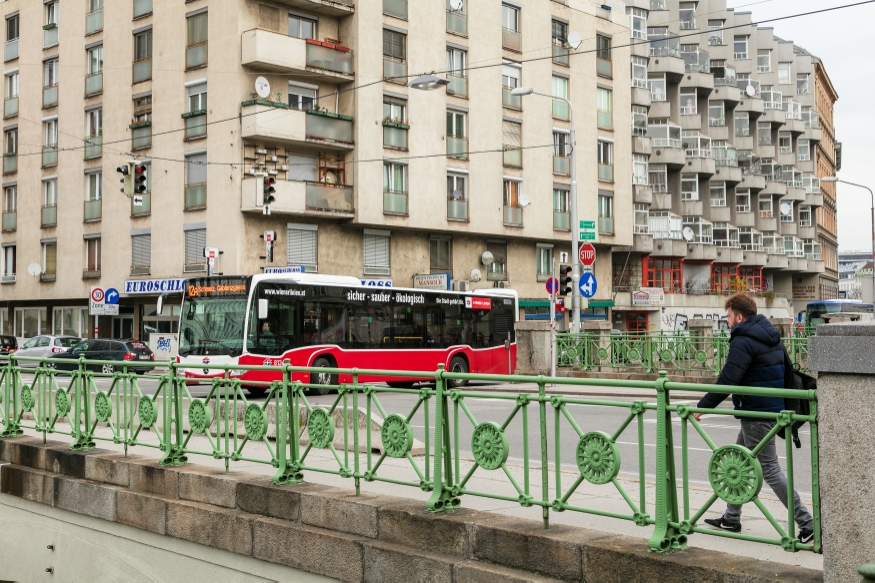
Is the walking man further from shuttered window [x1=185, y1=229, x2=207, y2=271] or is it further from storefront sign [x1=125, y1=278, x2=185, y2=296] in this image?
storefront sign [x1=125, y1=278, x2=185, y2=296]

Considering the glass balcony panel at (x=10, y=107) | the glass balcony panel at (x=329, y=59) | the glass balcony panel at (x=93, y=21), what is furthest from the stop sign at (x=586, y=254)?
the glass balcony panel at (x=10, y=107)

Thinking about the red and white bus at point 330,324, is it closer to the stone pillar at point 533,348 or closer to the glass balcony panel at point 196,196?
the stone pillar at point 533,348

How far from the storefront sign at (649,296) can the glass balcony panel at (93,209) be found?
29.3 metres

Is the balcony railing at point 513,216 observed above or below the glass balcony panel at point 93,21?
below

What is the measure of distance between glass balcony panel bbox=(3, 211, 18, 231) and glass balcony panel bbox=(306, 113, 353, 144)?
18850mm

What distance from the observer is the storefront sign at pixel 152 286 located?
1542 inches

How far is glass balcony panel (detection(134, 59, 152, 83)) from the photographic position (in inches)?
1630

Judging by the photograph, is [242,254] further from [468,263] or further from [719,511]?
[719,511]

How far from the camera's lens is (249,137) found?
37.2m

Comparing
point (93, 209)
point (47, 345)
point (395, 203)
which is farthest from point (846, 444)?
point (93, 209)

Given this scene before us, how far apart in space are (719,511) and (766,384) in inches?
44.4

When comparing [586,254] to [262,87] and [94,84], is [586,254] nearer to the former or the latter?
[262,87]

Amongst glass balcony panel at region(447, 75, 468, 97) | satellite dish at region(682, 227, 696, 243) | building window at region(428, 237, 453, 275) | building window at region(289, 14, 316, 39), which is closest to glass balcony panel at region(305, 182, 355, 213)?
building window at region(428, 237, 453, 275)

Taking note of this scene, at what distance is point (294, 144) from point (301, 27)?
4.87m
